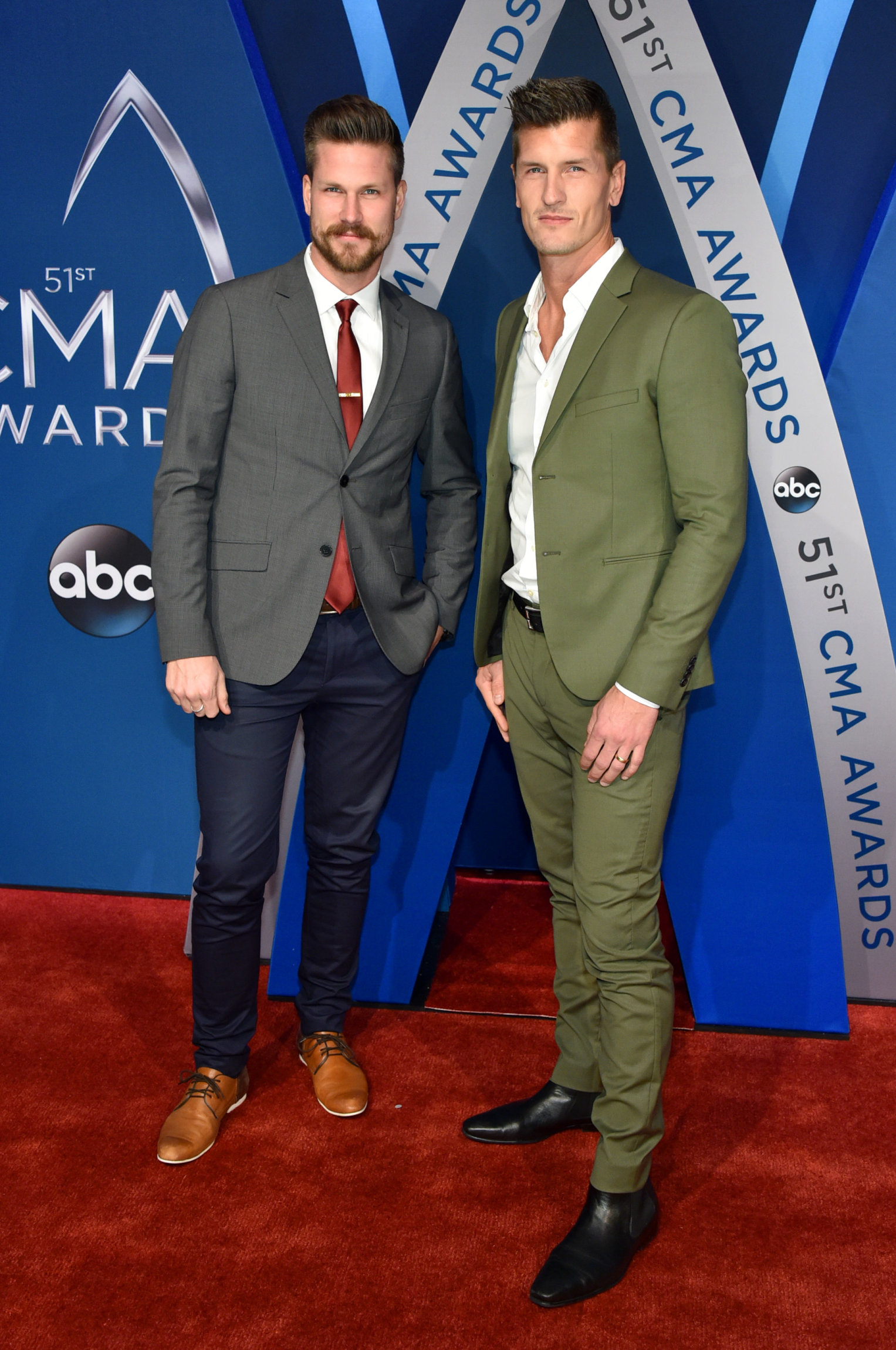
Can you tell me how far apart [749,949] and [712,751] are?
1.73ft

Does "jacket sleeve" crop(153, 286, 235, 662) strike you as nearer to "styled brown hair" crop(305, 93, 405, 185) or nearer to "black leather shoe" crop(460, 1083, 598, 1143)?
"styled brown hair" crop(305, 93, 405, 185)

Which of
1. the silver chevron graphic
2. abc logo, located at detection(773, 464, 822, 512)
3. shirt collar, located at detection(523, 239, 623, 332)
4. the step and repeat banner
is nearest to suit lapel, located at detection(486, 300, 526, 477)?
shirt collar, located at detection(523, 239, 623, 332)

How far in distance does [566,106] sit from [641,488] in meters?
0.68

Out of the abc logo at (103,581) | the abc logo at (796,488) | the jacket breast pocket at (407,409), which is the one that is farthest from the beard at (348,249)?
the abc logo at (103,581)

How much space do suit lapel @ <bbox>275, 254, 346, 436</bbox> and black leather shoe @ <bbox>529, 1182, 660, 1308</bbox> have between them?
1553 mm

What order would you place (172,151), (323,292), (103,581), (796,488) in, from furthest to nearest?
1. (103,581)
2. (172,151)
3. (796,488)
4. (323,292)

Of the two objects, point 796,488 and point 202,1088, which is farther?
point 796,488

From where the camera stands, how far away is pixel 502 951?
313 cm

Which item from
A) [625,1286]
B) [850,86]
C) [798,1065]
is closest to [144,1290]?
[625,1286]

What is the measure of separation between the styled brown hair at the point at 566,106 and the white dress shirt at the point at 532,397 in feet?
0.63

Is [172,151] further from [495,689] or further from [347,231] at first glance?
[495,689]

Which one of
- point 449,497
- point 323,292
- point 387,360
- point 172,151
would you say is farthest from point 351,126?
point 172,151

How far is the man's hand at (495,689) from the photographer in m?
2.32

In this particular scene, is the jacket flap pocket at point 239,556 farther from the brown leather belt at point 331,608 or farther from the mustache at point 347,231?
the mustache at point 347,231
